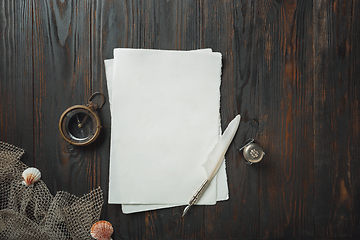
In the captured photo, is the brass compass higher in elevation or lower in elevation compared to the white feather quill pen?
higher

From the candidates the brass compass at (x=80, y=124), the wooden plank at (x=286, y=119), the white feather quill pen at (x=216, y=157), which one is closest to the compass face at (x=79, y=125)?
the brass compass at (x=80, y=124)

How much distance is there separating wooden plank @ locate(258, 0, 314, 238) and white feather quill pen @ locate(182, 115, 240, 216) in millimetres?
120

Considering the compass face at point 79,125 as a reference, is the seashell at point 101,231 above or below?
below

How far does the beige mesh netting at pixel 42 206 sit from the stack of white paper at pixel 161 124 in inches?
4.1

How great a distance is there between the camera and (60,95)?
0.80 m

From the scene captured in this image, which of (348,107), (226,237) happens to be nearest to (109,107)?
(226,237)

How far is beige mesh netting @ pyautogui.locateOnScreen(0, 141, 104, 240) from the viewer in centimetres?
76

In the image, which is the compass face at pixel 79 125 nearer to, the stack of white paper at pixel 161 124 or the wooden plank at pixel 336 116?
the stack of white paper at pixel 161 124

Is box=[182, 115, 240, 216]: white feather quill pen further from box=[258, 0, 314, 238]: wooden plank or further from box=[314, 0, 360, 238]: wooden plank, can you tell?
box=[314, 0, 360, 238]: wooden plank

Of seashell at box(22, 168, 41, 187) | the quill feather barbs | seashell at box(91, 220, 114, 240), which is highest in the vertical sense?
the quill feather barbs

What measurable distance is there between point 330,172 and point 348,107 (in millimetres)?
261

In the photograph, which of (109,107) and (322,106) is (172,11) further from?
(322,106)

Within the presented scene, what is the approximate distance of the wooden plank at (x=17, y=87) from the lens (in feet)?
2.60

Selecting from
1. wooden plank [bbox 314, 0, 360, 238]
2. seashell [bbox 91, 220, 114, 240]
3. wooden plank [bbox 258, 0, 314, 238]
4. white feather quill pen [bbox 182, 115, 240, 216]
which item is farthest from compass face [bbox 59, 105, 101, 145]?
wooden plank [bbox 314, 0, 360, 238]
